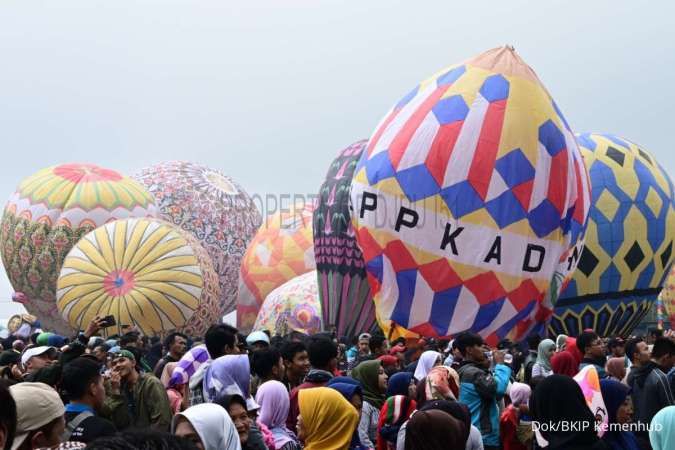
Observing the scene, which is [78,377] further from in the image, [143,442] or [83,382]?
[143,442]

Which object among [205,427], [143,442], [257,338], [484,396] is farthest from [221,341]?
[143,442]

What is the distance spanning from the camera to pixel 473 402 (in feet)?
26.9

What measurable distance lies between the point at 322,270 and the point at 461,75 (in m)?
7.95

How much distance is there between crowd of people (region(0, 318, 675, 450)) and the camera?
15.0 feet

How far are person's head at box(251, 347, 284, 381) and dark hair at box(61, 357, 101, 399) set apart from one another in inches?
85.4

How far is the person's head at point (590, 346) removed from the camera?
374 inches

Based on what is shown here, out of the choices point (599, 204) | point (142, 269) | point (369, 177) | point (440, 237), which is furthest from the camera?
point (599, 204)

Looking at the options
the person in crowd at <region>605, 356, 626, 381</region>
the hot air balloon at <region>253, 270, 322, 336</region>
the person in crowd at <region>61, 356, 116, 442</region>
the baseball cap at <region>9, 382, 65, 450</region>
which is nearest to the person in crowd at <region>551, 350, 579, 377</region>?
the person in crowd at <region>605, 356, 626, 381</region>

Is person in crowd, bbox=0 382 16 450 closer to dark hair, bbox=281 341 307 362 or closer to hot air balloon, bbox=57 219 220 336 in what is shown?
dark hair, bbox=281 341 307 362

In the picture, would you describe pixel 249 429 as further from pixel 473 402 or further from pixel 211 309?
pixel 211 309

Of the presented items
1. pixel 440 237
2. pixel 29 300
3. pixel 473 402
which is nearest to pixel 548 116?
pixel 440 237

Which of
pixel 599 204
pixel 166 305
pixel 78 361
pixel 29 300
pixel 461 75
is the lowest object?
pixel 29 300

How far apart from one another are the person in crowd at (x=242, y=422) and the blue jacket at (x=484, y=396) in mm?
2456

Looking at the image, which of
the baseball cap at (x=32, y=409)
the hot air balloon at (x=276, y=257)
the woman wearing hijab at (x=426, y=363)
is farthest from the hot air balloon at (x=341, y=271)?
the baseball cap at (x=32, y=409)
